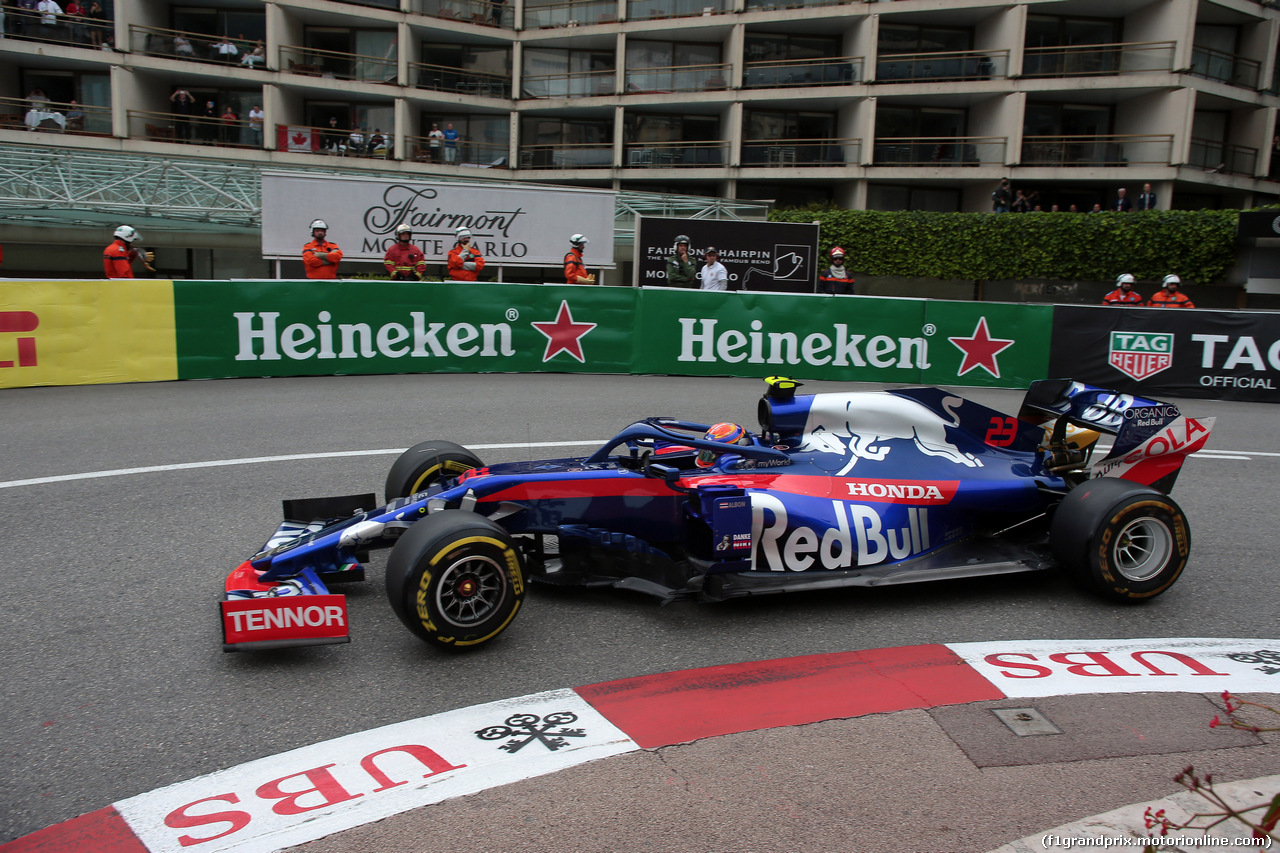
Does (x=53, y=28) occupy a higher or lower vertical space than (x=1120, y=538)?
higher

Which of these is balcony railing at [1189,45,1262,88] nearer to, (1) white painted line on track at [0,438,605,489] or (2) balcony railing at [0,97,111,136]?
(1) white painted line on track at [0,438,605,489]

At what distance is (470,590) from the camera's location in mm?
4516

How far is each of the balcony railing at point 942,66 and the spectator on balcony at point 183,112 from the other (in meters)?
24.0

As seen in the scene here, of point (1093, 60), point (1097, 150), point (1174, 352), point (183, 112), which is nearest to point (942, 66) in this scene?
point (1093, 60)

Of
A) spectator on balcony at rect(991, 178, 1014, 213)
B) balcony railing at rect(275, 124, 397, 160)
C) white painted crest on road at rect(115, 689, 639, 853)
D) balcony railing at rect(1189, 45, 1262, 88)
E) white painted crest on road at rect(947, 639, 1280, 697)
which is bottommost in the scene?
white painted crest on road at rect(115, 689, 639, 853)

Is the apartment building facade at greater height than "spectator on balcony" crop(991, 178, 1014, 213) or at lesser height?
greater

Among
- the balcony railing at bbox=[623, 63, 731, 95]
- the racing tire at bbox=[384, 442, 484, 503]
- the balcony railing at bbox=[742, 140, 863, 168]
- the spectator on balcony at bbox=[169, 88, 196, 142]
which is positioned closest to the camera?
the racing tire at bbox=[384, 442, 484, 503]

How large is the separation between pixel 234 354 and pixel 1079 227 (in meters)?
25.8

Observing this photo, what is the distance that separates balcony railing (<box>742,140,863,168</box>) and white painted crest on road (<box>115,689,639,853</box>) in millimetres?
33832

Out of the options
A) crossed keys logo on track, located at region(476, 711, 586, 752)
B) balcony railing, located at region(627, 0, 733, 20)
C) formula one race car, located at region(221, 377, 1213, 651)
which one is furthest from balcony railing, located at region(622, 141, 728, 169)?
crossed keys logo on track, located at region(476, 711, 586, 752)

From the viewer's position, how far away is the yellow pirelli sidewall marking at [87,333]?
11086 millimetres

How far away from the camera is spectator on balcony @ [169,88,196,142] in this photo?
111 feet

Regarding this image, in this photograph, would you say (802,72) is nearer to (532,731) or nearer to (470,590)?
(470,590)

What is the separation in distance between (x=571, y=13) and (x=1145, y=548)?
37.4 m
